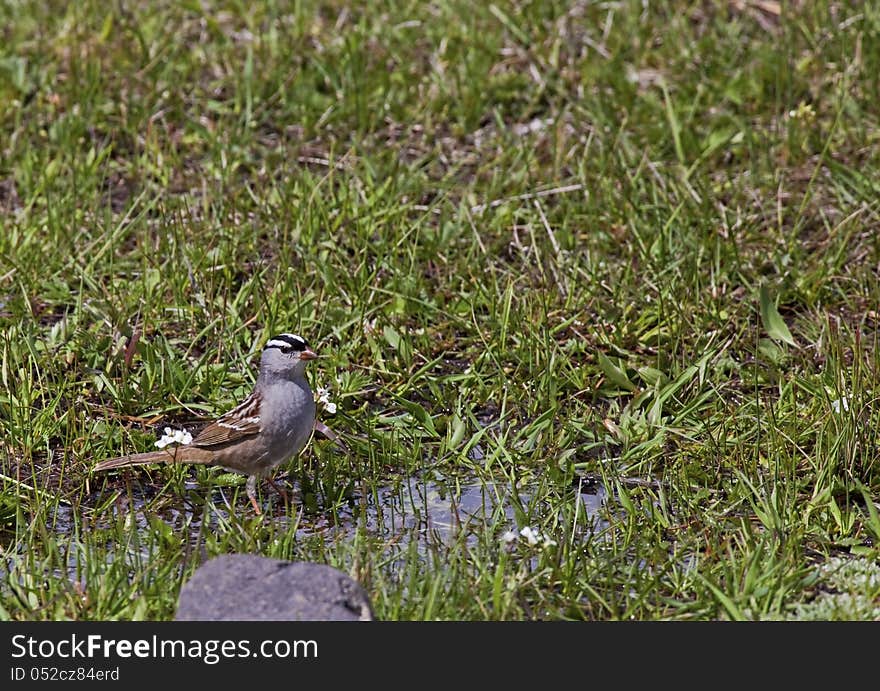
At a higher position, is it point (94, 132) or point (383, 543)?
point (94, 132)

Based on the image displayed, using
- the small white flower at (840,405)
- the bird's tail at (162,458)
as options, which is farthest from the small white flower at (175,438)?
the small white flower at (840,405)

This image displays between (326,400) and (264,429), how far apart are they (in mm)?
522

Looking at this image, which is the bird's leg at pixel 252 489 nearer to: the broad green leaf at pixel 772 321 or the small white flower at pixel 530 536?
the small white flower at pixel 530 536

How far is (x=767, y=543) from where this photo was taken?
546 cm

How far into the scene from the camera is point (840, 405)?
20.2 feet

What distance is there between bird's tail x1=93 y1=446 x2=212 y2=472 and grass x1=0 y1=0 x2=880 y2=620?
9cm

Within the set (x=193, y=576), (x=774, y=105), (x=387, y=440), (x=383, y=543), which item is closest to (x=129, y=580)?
(x=193, y=576)

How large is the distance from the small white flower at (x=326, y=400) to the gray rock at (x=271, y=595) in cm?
177

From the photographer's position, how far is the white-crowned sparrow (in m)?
6.05

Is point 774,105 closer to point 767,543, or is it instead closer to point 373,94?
point 373,94

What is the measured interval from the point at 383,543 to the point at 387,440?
32.5 inches

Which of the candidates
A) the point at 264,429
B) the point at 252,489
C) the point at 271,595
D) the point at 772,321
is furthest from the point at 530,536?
Answer: the point at 772,321

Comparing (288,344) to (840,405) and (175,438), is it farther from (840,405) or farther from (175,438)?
(840,405)

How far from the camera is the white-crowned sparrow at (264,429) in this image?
6047 mm
